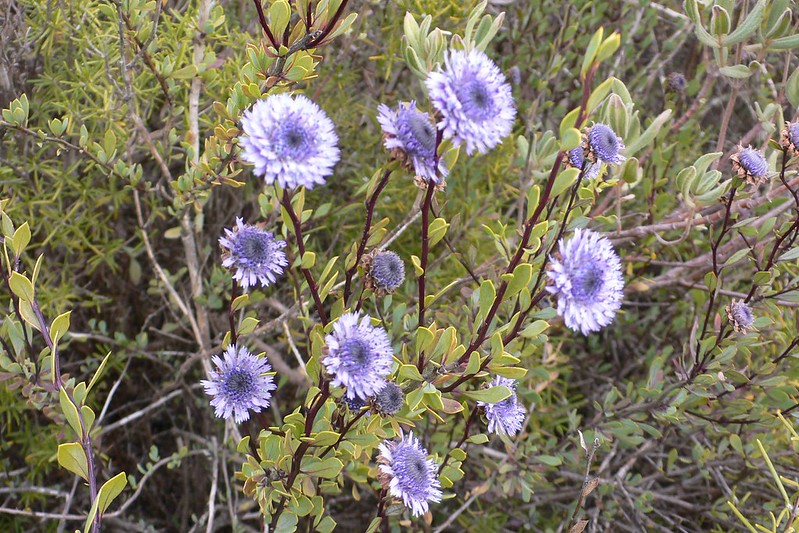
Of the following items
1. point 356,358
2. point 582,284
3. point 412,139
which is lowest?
point 356,358

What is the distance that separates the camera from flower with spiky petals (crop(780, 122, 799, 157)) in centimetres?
99

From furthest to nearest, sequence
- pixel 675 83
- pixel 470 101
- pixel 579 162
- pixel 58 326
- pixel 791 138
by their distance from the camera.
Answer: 1. pixel 675 83
2. pixel 791 138
3. pixel 579 162
4. pixel 58 326
5. pixel 470 101

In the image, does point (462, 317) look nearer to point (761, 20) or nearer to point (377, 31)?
point (761, 20)

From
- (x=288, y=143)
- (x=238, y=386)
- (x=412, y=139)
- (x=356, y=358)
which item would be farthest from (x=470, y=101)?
(x=238, y=386)

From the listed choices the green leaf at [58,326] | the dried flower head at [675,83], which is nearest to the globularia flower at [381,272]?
the green leaf at [58,326]

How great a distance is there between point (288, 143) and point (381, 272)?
0.74 feet

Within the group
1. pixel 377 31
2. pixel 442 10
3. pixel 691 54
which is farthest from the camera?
pixel 691 54

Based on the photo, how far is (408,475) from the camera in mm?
842

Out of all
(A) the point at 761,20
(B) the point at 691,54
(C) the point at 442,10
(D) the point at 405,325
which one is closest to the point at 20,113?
(D) the point at 405,325

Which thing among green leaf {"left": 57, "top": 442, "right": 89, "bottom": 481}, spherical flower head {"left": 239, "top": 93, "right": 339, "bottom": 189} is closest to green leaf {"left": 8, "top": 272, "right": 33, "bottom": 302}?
green leaf {"left": 57, "top": 442, "right": 89, "bottom": 481}

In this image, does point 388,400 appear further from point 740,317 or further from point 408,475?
point 740,317

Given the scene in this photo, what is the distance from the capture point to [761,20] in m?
1.08

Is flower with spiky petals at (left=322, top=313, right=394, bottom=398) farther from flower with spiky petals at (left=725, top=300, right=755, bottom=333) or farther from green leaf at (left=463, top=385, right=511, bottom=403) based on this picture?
flower with spiky petals at (left=725, top=300, right=755, bottom=333)

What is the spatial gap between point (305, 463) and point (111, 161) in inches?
24.7
